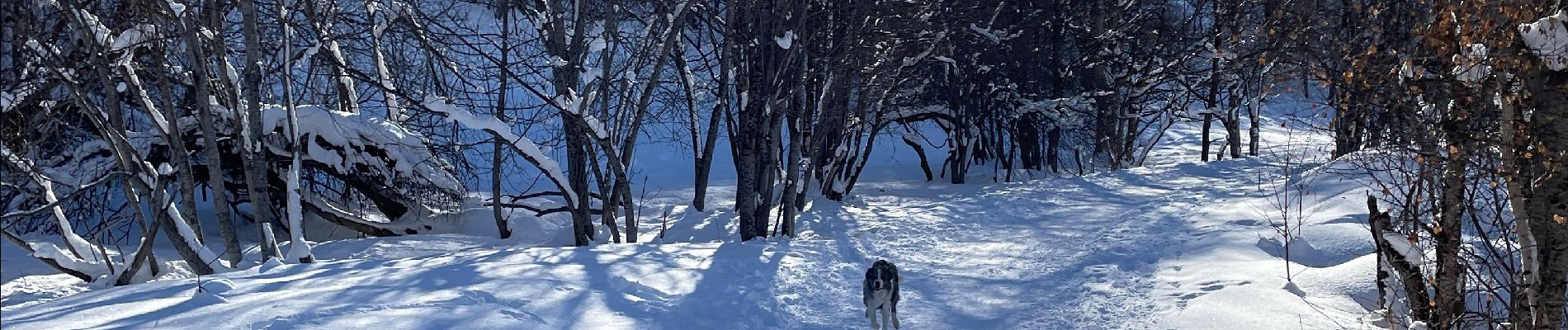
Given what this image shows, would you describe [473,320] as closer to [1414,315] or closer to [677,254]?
[677,254]

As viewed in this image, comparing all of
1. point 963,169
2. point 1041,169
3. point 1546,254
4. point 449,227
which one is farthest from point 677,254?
point 1041,169

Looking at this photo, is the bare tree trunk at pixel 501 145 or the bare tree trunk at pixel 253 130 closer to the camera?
the bare tree trunk at pixel 253 130

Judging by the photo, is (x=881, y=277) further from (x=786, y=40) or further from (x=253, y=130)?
(x=253, y=130)

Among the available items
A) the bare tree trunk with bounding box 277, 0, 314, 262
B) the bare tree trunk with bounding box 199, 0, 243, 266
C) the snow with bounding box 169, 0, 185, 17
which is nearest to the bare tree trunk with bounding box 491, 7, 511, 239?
the bare tree trunk with bounding box 277, 0, 314, 262

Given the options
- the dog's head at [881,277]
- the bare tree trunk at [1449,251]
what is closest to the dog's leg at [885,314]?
the dog's head at [881,277]

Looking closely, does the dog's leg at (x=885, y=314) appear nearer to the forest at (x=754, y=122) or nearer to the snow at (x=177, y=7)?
the forest at (x=754, y=122)

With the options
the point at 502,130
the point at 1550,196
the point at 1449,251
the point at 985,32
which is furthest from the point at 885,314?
the point at 985,32

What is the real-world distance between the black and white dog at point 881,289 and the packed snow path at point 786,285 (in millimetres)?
429

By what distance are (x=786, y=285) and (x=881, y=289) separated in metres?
1.96

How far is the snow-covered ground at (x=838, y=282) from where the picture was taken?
20.3 ft

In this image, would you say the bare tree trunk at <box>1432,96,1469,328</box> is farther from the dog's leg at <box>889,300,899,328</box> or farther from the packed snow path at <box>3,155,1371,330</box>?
the dog's leg at <box>889,300,899,328</box>

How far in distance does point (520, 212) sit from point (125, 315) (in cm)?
1180

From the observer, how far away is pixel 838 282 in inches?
350

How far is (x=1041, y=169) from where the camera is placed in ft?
85.1
